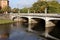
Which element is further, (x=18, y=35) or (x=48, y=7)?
(x=48, y=7)

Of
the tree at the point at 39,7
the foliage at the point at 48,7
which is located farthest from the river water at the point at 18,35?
the tree at the point at 39,7

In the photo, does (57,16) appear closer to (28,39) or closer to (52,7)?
(28,39)

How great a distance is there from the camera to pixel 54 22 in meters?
61.9

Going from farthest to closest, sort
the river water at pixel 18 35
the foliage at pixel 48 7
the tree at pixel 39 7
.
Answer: the tree at pixel 39 7 < the foliage at pixel 48 7 < the river water at pixel 18 35

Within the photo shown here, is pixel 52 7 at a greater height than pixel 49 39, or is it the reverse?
pixel 52 7

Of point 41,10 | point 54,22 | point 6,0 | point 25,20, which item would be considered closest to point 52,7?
point 41,10

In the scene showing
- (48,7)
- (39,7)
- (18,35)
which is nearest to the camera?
(18,35)

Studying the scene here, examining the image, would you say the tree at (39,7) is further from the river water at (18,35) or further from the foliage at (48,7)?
the river water at (18,35)

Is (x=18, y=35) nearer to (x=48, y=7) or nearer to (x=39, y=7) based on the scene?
(x=48, y=7)

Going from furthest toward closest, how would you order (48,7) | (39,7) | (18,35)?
1. (39,7)
2. (48,7)
3. (18,35)

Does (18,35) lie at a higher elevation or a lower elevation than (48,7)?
lower

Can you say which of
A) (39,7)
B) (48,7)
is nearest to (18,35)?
(48,7)

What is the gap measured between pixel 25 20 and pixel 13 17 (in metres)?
5.14

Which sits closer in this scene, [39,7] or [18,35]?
[18,35]
